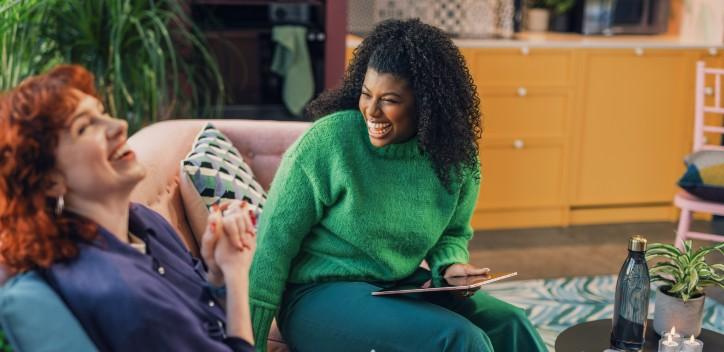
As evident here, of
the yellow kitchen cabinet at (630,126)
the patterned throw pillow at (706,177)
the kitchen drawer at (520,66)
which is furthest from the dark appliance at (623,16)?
the patterned throw pillow at (706,177)

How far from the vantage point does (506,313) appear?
1.95 meters

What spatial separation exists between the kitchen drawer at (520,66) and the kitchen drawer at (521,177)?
31cm

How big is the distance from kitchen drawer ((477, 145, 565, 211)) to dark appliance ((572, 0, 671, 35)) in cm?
70

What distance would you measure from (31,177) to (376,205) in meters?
0.87

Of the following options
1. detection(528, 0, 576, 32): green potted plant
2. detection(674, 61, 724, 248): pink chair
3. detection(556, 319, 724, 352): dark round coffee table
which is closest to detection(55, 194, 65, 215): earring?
detection(556, 319, 724, 352): dark round coffee table

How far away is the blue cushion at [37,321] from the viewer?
1.23m

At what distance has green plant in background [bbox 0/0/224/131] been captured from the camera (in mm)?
2725

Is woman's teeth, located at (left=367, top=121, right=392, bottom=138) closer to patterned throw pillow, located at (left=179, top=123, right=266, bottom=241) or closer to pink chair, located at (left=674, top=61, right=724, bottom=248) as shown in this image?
patterned throw pillow, located at (left=179, top=123, right=266, bottom=241)

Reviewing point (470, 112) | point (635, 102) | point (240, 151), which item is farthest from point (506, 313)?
point (635, 102)

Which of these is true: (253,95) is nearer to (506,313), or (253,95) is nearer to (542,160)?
(542,160)

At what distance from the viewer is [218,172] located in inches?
85.3

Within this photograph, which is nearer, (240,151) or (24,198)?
(24,198)

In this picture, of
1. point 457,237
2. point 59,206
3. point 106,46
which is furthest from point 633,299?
point 106,46

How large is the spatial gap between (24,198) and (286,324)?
0.81 metres
